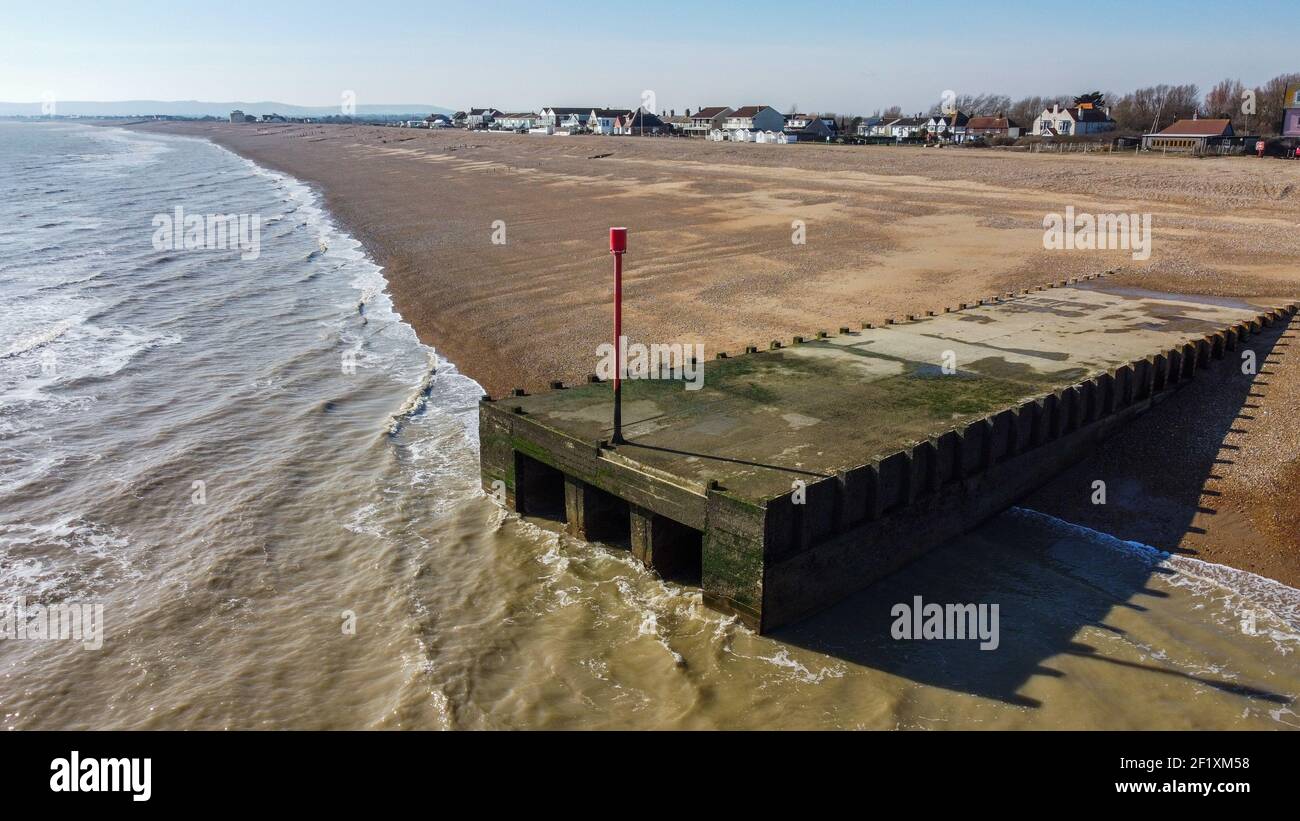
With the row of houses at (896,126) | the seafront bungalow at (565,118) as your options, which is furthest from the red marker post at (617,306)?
the seafront bungalow at (565,118)

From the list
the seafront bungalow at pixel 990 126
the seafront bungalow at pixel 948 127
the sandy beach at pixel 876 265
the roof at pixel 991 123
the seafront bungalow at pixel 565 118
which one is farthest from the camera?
the seafront bungalow at pixel 565 118

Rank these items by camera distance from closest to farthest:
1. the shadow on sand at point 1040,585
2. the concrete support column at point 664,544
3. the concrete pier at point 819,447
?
the shadow on sand at point 1040,585 < the concrete pier at point 819,447 < the concrete support column at point 664,544

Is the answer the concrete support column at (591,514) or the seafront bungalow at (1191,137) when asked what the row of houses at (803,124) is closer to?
the seafront bungalow at (1191,137)

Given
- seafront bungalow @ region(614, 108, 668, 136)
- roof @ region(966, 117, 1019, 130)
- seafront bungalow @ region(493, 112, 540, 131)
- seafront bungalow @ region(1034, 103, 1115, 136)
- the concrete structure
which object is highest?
seafront bungalow @ region(493, 112, 540, 131)

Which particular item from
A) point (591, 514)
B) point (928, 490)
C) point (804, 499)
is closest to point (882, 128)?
point (928, 490)

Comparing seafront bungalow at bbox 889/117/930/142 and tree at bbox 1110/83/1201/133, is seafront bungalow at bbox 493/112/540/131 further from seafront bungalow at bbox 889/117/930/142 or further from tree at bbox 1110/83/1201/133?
tree at bbox 1110/83/1201/133

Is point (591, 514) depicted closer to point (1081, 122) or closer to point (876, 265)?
point (876, 265)

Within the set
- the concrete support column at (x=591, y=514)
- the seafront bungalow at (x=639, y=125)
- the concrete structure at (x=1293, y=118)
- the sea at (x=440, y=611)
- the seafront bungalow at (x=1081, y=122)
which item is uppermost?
the seafront bungalow at (x=639, y=125)

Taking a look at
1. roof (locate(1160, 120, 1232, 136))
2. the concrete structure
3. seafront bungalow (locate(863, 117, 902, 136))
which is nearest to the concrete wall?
roof (locate(1160, 120, 1232, 136))
